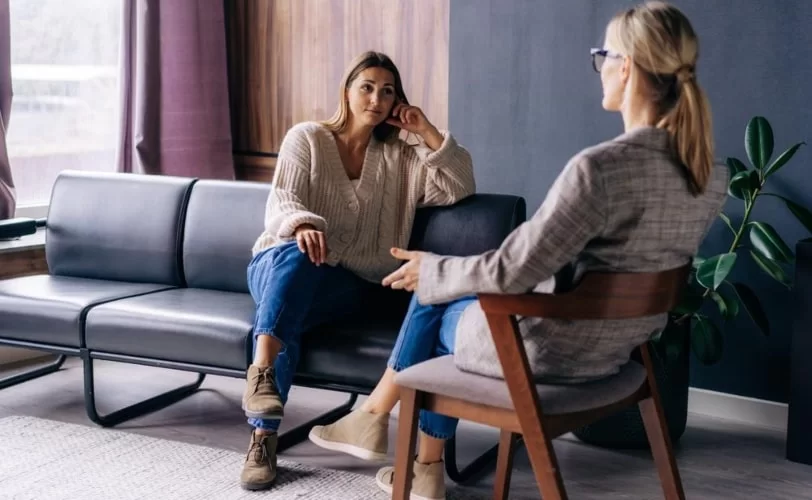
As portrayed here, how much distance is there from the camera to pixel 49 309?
3109 mm

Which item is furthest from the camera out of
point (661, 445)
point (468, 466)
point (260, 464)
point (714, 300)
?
point (714, 300)

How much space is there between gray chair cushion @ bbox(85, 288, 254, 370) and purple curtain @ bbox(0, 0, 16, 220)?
2.87ft

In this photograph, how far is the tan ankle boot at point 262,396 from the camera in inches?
105

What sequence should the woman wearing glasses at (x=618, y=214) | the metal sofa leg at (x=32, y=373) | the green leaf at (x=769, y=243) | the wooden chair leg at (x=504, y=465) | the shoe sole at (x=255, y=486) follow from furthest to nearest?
the metal sofa leg at (x=32, y=373), the green leaf at (x=769, y=243), the shoe sole at (x=255, y=486), the wooden chair leg at (x=504, y=465), the woman wearing glasses at (x=618, y=214)

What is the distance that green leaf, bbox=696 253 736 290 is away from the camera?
2.86 meters

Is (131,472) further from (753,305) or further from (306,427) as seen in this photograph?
(753,305)

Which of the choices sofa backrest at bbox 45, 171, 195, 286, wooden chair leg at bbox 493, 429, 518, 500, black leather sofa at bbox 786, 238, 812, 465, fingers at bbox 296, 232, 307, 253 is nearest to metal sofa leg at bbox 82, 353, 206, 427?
sofa backrest at bbox 45, 171, 195, 286

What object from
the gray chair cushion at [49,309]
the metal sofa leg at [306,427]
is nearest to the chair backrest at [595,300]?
the metal sofa leg at [306,427]

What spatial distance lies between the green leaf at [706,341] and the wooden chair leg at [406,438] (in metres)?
1.22

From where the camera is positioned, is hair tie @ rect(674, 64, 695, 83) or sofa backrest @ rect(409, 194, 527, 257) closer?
hair tie @ rect(674, 64, 695, 83)

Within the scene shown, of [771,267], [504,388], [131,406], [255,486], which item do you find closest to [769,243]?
[771,267]

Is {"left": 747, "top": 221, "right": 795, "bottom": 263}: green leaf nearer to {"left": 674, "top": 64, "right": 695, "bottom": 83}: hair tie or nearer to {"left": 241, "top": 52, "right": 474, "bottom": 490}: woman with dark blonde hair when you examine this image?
{"left": 241, "top": 52, "right": 474, "bottom": 490}: woman with dark blonde hair

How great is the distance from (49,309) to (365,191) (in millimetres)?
1017

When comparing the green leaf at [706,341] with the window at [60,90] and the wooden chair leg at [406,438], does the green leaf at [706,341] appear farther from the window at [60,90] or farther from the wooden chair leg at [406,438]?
the window at [60,90]
